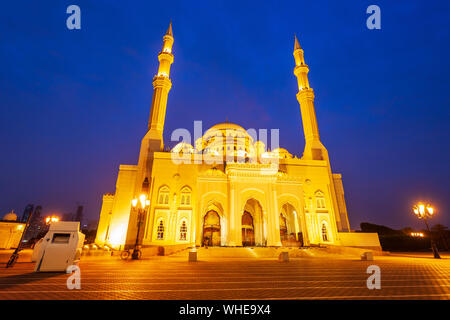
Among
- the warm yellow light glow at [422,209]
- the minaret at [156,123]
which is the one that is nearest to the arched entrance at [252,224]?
the minaret at [156,123]

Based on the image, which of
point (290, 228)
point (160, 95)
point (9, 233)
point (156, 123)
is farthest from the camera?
point (160, 95)

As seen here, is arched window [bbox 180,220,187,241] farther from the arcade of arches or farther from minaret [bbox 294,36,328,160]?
minaret [bbox 294,36,328,160]

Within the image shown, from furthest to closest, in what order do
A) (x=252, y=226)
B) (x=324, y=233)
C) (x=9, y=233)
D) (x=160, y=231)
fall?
(x=252, y=226) → (x=324, y=233) → (x=9, y=233) → (x=160, y=231)

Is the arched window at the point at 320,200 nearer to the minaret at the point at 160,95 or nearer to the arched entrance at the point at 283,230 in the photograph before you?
the arched entrance at the point at 283,230

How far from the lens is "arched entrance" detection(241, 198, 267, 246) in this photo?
81.1ft

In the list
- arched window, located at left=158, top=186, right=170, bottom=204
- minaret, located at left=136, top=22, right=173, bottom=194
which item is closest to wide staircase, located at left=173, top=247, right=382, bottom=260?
arched window, located at left=158, top=186, right=170, bottom=204

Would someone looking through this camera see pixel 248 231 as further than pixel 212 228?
Yes

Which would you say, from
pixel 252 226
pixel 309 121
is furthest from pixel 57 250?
pixel 309 121

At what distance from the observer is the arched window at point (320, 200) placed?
1027 inches

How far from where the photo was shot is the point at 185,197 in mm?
24516

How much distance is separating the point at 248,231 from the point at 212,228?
431 centimetres

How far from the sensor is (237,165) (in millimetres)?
22969

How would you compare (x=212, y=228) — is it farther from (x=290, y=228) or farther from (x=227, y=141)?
(x=227, y=141)
